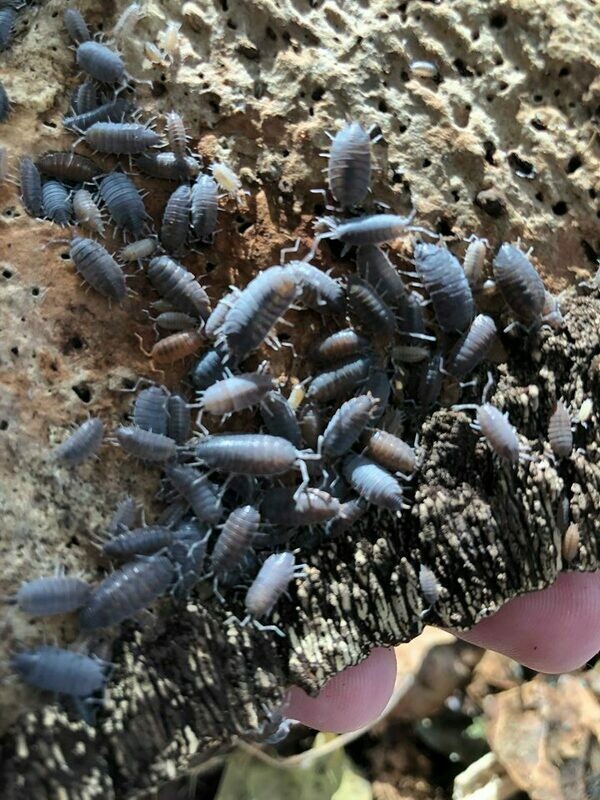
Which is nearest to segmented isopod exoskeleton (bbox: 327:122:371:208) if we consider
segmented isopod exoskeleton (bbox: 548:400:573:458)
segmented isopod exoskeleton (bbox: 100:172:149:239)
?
segmented isopod exoskeleton (bbox: 100:172:149:239)

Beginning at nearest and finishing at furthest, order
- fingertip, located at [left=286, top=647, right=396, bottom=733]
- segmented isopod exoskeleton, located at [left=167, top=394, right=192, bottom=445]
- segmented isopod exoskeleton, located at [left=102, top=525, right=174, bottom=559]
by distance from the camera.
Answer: segmented isopod exoskeleton, located at [left=102, top=525, right=174, bottom=559] → segmented isopod exoskeleton, located at [left=167, top=394, right=192, bottom=445] → fingertip, located at [left=286, top=647, right=396, bottom=733]

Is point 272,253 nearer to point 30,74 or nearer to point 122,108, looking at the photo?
point 122,108

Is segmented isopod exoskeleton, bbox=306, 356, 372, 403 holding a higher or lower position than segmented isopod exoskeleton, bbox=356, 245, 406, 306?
lower

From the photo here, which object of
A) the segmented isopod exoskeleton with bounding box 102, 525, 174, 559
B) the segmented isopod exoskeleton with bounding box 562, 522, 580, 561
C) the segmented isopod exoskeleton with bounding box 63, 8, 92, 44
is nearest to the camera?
the segmented isopod exoskeleton with bounding box 102, 525, 174, 559

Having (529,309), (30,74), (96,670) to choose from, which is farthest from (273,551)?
(30,74)

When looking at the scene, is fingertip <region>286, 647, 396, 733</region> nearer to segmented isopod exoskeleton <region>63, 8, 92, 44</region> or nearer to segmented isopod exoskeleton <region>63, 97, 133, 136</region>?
segmented isopod exoskeleton <region>63, 97, 133, 136</region>

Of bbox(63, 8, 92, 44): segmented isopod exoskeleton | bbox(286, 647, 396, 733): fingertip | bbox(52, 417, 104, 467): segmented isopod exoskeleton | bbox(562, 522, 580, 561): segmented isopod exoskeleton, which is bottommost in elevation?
bbox(286, 647, 396, 733): fingertip

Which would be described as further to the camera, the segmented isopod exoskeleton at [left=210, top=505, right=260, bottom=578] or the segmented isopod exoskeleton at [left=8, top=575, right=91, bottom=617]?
the segmented isopod exoskeleton at [left=210, top=505, right=260, bottom=578]
